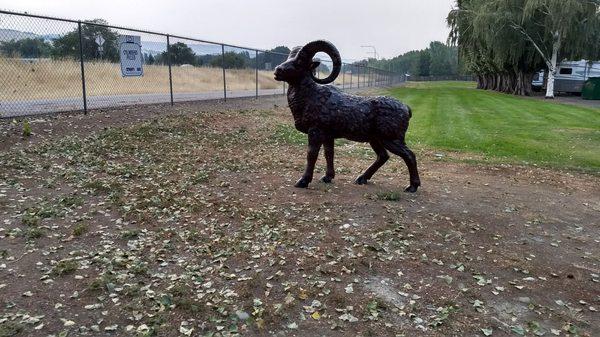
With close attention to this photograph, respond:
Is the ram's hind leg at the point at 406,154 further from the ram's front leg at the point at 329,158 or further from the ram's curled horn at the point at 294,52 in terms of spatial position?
the ram's curled horn at the point at 294,52

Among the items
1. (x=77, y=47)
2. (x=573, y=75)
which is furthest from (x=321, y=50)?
(x=573, y=75)

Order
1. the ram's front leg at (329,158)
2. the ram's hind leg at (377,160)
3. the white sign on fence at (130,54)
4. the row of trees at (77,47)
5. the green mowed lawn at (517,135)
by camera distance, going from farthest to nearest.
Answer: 1. the white sign on fence at (130,54)
2. the row of trees at (77,47)
3. the green mowed lawn at (517,135)
4. the ram's hind leg at (377,160)
5. the ram's front leg at (329,158)

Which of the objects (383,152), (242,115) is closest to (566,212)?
(383,152)

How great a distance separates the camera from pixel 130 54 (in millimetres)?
15094

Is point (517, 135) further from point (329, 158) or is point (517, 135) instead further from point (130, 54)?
point (130, 54)

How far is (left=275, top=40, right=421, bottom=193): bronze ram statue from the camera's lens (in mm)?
7531

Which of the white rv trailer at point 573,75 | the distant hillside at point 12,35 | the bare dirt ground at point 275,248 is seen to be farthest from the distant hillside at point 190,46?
the white rv trailer at point 573,75

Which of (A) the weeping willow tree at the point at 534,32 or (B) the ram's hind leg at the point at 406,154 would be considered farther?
(A) the weeping willow tree at the point at 534,32

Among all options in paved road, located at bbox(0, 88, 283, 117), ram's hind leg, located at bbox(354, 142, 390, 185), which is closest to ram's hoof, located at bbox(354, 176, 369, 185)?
ram's hind leg, located at bbox(354, 142, 390, 185)

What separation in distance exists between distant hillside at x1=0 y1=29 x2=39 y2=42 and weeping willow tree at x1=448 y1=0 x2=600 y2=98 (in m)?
33.8

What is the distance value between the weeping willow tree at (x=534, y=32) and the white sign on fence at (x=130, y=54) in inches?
1199

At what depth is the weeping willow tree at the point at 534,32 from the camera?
34.2 metres

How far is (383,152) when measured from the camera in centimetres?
823

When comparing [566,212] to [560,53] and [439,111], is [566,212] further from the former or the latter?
[560,53]
